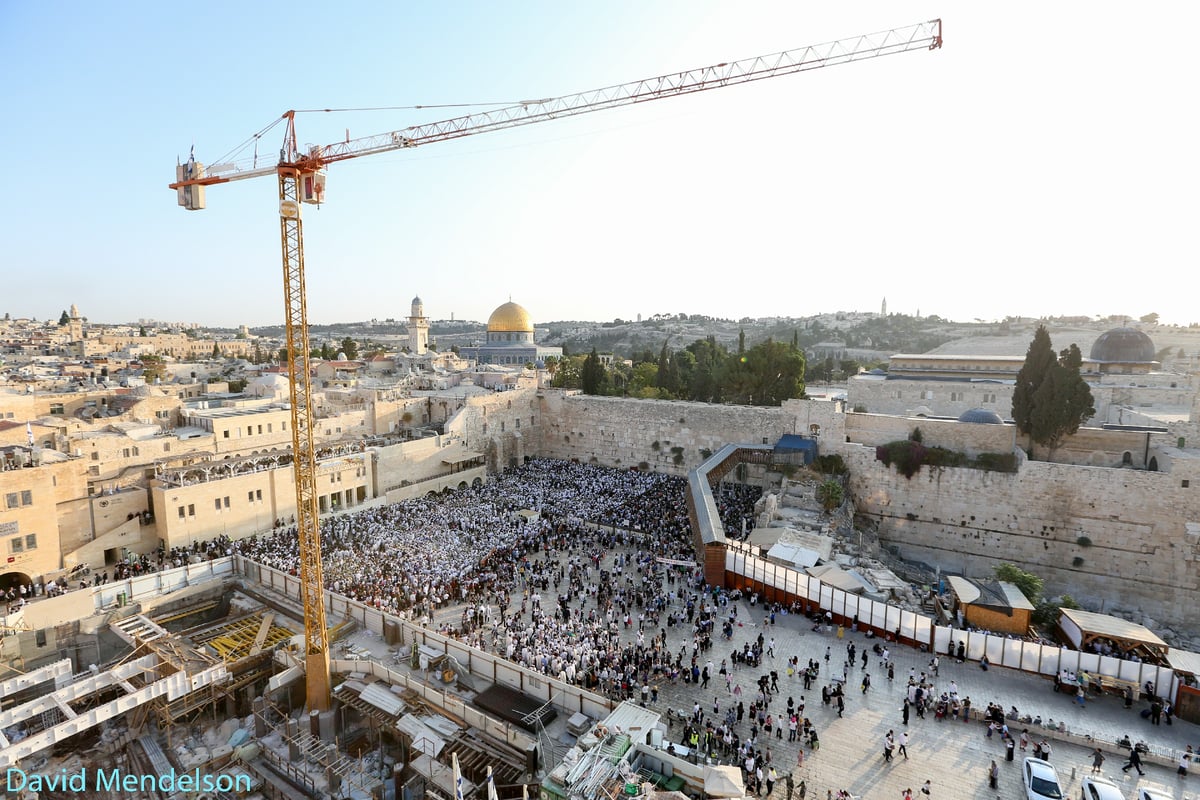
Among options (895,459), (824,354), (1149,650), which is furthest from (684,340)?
(1149,650)

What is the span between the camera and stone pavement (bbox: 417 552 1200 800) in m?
9.76

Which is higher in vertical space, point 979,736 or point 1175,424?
point 1175,424

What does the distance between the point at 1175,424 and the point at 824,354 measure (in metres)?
61.4

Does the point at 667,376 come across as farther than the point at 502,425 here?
Yes

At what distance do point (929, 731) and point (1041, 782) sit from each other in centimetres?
194

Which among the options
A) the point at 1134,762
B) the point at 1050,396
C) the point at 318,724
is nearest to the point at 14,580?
the point at 318,724

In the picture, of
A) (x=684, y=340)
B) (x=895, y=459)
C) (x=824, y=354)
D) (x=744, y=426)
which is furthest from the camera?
(x=684, y=340)

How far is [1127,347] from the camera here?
32000mm

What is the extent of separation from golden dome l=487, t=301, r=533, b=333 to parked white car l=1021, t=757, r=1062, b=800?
63564 mm

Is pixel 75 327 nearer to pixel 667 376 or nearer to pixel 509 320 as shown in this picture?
pixel 509 320

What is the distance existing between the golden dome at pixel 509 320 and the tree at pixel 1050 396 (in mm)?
53812

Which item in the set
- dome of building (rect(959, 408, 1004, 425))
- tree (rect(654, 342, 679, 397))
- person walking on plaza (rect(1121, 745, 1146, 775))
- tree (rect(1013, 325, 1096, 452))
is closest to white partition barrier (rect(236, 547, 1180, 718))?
person walking on plaza (rect(1121, 745, 1146, 775))

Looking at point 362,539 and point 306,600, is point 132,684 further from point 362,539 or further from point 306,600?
point 362,539

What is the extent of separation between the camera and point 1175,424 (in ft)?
67.5
